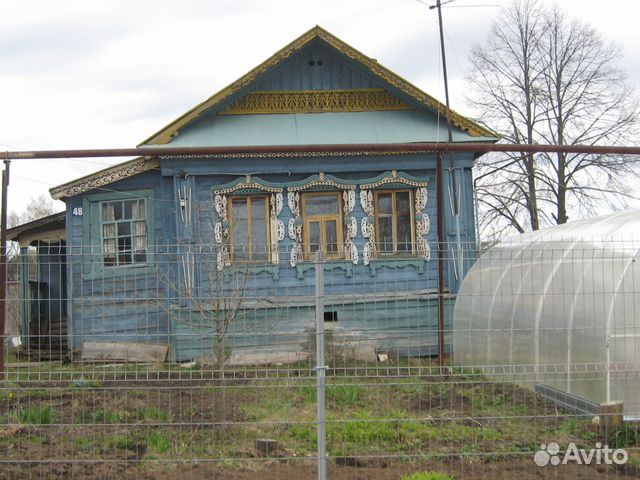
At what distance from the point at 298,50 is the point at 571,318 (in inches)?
326

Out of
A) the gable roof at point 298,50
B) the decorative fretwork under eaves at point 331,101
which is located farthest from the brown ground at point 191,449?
the decorative fretwork under eaves at point 331,101

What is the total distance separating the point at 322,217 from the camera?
14836 millimetres

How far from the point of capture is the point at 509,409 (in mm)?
7531

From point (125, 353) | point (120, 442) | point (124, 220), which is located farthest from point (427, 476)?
point (124, 220)

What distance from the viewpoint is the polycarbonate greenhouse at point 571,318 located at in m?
7.90

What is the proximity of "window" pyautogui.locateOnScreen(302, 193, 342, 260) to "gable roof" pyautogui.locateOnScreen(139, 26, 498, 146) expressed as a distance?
2.40 meters

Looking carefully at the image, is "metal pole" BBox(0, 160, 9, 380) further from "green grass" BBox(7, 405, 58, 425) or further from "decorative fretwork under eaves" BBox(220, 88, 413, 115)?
"decorative fretwork under eaves" BBox(220, 88, 413, 115)

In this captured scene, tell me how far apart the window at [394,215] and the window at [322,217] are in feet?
2.46

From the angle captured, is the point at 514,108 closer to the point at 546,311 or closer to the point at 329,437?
the point at 546,311

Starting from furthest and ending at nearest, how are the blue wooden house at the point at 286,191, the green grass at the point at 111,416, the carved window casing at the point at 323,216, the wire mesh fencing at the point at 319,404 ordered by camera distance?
1. the carved window casing at the point at 323,216
2. the blue wooden house at the point at 286,191
3. the green grass at the point at 111,416
4. the wire mesh fencing at the point at 319,404

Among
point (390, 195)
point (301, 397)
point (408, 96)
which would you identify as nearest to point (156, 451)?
point (301, 397)

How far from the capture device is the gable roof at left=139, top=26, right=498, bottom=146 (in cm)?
1466

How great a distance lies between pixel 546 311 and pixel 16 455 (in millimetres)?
5911

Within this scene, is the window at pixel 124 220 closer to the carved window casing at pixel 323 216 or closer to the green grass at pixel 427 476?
the carved window casing at pixel 323 216
